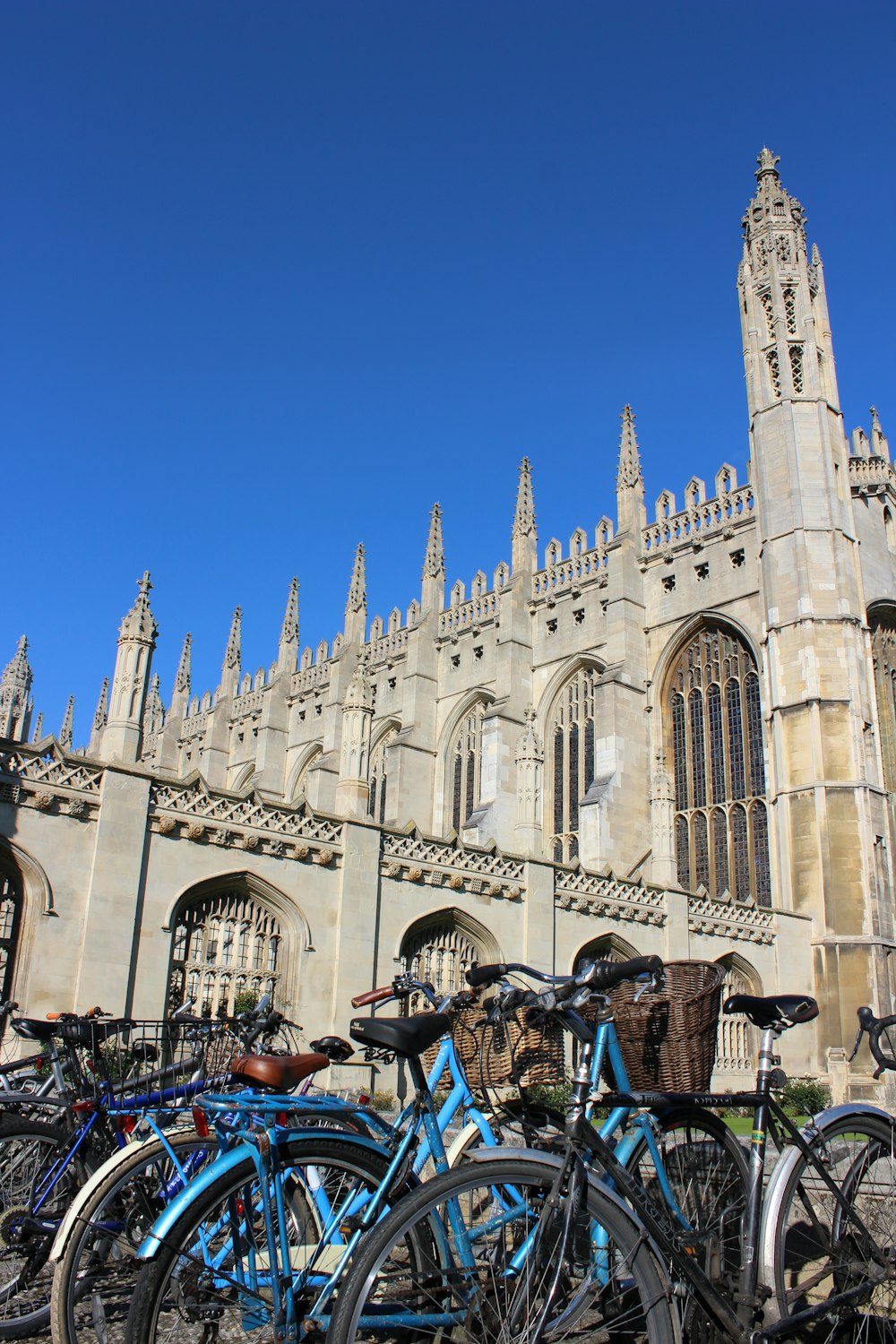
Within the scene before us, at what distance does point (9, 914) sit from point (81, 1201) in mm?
9666

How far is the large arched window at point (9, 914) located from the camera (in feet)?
41.2

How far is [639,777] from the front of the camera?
2820cm

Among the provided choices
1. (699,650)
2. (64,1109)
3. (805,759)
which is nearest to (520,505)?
(699,650)

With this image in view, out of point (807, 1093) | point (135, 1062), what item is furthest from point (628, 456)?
point (135, 1062)

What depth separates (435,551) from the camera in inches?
1455

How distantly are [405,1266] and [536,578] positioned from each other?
30.4m

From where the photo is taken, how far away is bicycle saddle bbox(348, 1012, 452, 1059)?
3.91 meters

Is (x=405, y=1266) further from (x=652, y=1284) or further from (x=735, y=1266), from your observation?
(x=735, y=1266)

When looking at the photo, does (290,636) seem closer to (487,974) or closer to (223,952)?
(223,952)

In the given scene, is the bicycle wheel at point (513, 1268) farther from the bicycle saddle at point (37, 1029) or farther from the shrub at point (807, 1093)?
the shrub at point (807, 1093)

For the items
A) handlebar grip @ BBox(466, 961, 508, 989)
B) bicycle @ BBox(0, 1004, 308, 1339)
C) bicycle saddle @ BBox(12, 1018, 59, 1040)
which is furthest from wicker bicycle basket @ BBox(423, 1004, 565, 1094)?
bicycle saddle @ BBox(12, 1018, 59, 1040)

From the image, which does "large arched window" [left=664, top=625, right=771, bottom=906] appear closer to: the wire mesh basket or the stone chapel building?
the stone chapel building

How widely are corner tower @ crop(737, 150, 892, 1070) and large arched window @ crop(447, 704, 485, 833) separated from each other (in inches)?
405

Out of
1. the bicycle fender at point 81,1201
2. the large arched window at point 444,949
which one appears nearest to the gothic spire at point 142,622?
the large arched window at point 444,949
